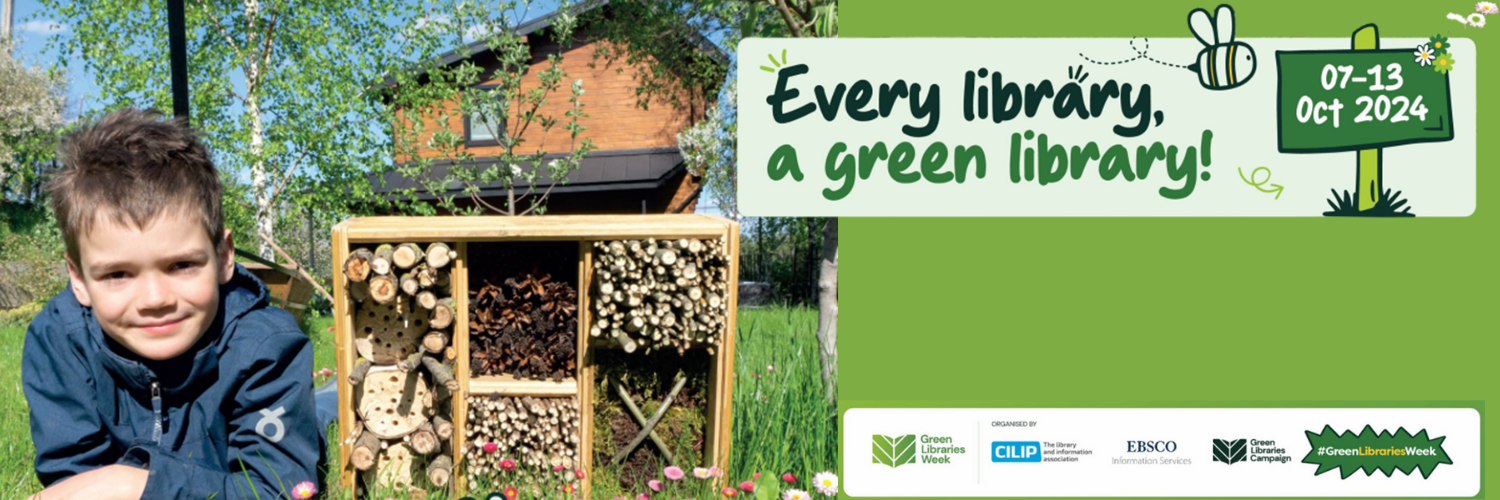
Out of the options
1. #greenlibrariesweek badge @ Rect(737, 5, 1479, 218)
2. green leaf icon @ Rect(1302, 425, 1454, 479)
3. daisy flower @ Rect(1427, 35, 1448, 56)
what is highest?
daisy flower @ Rect(1427, 35, 1448, 56)

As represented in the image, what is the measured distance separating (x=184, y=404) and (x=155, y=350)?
0.70ft

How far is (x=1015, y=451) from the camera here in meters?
1.99

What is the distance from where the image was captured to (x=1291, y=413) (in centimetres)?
197

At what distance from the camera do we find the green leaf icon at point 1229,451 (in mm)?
1978

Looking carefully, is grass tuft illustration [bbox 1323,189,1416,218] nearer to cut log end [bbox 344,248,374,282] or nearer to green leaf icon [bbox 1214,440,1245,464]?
green leaf icon [bbox 1214,440,1245,464]

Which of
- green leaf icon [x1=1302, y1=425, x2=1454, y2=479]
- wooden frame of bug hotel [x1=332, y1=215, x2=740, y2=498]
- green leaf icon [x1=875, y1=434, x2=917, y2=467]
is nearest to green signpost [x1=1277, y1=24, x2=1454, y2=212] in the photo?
green leaf icon [x1=1302, y1=425, x2=1454, y2=479]

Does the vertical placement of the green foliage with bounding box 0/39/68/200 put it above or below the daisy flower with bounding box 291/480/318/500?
above

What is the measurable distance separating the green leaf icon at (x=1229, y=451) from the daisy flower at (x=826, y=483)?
1010 millimetres

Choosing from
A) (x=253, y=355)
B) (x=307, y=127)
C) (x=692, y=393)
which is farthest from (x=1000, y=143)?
(x=307, y=127)

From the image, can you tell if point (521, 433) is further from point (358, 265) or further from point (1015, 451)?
point (1015, 451)

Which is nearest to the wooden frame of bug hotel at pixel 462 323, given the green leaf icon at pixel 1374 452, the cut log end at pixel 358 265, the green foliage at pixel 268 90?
the cut log end at pixel 358 265

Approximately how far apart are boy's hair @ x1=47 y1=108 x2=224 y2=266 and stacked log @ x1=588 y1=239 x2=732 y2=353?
1043mm

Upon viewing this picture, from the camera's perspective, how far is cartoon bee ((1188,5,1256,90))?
191cm

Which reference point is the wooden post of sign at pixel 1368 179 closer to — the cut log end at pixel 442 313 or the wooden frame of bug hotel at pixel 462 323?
the wooden frame of bug hotel at pixel 462 323
